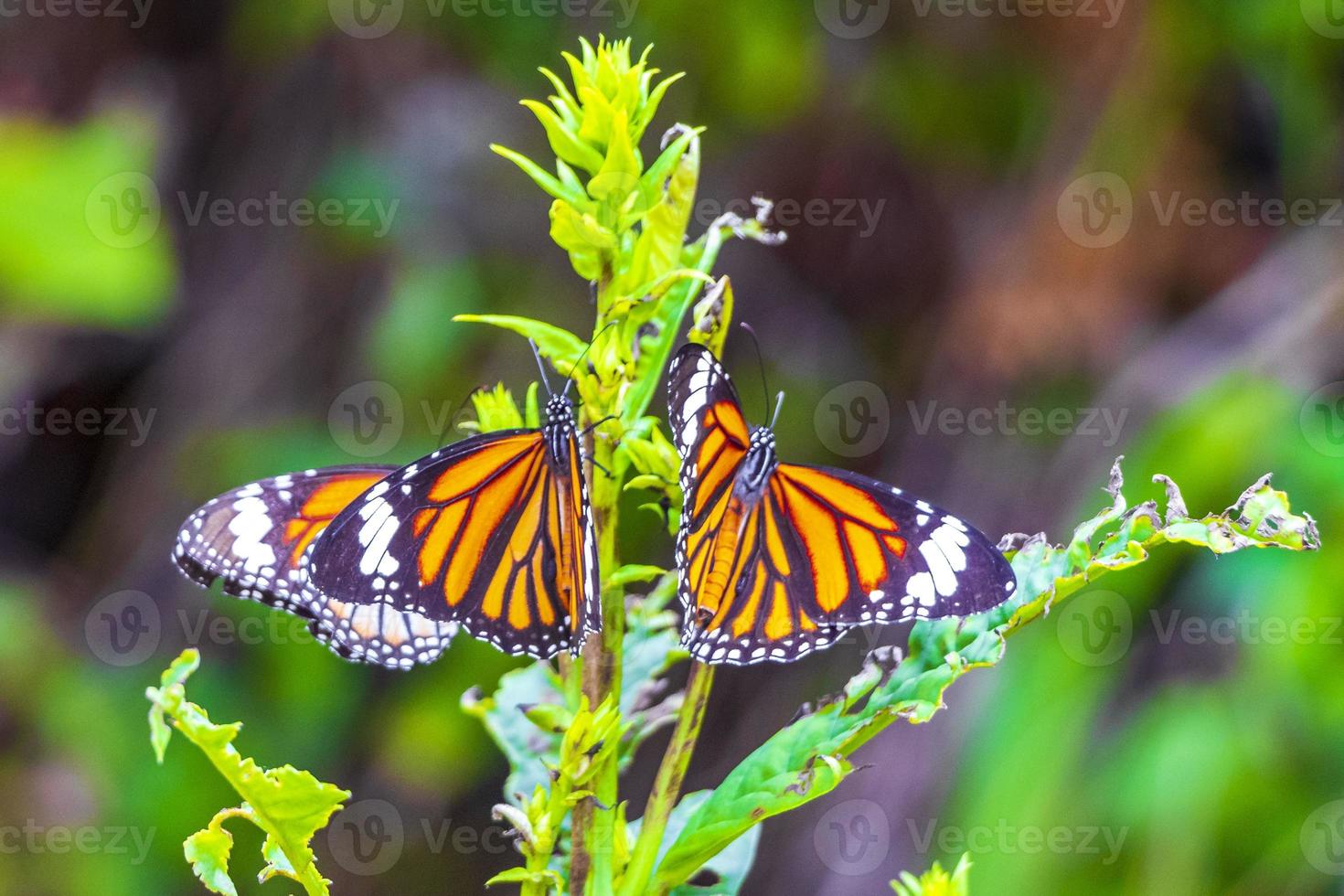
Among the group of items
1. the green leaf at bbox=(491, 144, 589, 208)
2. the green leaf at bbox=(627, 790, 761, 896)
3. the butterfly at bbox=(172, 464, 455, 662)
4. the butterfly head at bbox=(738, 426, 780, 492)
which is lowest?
the green leaf at bbox=(627, 790, 761, 896)

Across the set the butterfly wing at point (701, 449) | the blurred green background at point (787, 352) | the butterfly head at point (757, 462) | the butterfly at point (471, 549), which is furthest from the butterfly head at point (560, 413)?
the blurred green background at point (787, 352)

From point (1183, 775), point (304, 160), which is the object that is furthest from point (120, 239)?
point (1183, 775)

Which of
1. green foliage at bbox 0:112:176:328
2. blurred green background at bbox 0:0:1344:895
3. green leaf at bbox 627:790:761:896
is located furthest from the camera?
green foliage at bbox 0:112:176:328

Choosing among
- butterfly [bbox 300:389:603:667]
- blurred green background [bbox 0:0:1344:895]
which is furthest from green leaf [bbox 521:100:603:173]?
blurred green background [bbox 0:0:1344:895]

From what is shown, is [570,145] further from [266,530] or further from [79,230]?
[79,230]

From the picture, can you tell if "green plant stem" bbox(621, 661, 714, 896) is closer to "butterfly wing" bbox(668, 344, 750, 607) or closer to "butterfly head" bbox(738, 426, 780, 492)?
"butterfly wing" bbox(668, 344, 750, 607)
